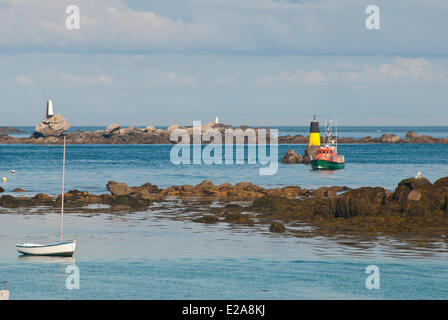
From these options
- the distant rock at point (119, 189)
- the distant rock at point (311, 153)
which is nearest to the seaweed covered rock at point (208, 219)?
the distant rock at point (119, 189)

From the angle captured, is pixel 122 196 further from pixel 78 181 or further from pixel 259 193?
pixel 78 181

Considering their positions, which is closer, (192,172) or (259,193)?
(259,193)

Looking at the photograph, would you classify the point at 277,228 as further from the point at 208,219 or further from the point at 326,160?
the point at 326,160

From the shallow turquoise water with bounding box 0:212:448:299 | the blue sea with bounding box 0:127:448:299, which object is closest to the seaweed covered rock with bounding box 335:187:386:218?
the blue sea with bounding box 0:127:448:299

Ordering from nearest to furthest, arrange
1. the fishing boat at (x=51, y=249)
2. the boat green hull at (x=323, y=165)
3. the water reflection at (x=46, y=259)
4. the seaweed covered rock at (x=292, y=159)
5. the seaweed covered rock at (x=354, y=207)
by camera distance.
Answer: the water reflection at (x=46, y=259)
the fishing boat at (x=51, y=249)
the seaweed covered rock at (x=354, y=207)
the boat green hull at (x=323, y=165)
the seaweed covered rock at (x=292, y=159)

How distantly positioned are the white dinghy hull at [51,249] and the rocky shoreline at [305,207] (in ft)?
43.0

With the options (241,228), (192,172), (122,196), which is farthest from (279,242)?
(192,172)

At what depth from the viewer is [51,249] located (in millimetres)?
35281

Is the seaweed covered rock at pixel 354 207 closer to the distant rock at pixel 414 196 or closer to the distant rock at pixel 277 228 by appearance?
the distant rock at pixel 414 196

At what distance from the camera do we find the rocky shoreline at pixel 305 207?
4334 cm

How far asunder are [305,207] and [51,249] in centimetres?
2084

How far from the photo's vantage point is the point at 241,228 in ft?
144

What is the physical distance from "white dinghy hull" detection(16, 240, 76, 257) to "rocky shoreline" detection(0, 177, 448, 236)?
43.0 feet

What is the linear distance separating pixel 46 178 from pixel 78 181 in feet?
19.3
